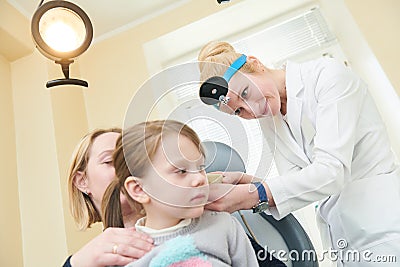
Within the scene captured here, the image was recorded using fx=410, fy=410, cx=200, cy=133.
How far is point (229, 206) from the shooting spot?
83 cm

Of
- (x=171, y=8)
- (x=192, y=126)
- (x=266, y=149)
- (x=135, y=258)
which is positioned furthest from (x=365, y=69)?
(x=135, y=258)

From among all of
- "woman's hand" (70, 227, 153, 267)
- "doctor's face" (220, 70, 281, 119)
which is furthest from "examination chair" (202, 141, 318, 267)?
"woman's hand" (70, 227, 153, 267)

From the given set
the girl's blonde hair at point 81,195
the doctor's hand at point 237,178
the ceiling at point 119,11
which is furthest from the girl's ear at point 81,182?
the ceiling at point 119,11

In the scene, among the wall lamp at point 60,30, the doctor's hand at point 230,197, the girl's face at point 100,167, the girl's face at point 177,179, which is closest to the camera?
the girl's face at point 177,179

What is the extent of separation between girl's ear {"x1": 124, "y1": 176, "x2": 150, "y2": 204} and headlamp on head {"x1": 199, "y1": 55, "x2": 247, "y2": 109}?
0.21 metres

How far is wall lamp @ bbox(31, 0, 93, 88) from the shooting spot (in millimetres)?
1161

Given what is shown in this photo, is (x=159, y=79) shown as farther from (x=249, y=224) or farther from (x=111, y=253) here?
(x=249, y=224)

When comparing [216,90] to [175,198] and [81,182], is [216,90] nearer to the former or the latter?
[175,198]

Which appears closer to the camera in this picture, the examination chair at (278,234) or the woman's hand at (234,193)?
the woman's hand at (234,193)

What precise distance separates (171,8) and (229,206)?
151 centimetres

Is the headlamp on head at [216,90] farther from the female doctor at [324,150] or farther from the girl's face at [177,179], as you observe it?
the girl's face at [177,179]

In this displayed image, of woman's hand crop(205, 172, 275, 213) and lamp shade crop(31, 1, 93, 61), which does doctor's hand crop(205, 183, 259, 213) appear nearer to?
woman's hand crop(205, 172, 275, 213)

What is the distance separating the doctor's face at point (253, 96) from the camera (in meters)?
0.89

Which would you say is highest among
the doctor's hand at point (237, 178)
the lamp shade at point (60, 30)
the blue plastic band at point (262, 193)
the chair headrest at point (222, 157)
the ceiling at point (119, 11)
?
the ceiling at point (119, 11)
